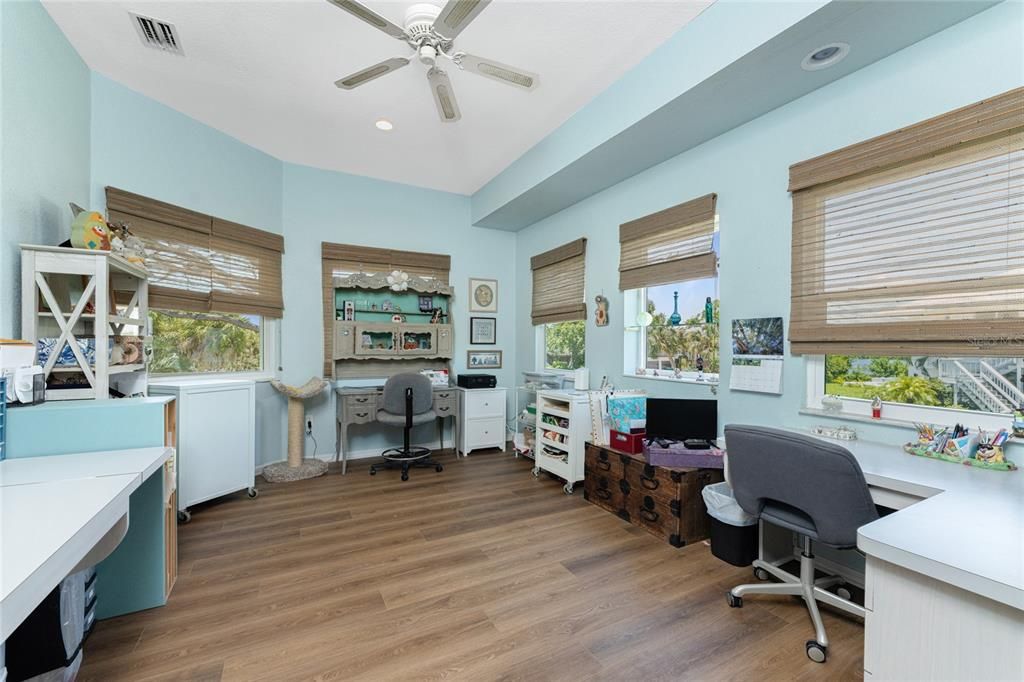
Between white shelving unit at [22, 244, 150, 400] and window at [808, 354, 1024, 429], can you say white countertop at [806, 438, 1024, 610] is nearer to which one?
window at [808, 354, 1024, 429]

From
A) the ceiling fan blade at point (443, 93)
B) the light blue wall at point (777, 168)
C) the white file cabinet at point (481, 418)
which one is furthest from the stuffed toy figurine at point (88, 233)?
the light blue wall at point (777, 168)

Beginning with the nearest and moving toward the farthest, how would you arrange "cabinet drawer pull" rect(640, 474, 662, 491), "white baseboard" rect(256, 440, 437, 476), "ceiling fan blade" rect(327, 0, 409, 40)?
"ceiling fan blade" rect(327, 0, 409, 40), "cabinet drawer pull" rect(640, 474, 662, 491), "white baseboard" rect(256, 440, 437, 476)

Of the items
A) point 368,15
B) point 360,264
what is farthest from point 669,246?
point 360,264

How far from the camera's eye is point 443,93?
8.33ft

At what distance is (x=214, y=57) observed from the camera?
2.65 metres

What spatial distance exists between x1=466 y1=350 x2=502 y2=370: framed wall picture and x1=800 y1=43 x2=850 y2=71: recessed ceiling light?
3.93 metres

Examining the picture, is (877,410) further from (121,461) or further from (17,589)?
(121,461)

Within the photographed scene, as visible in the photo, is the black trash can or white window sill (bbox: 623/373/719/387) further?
white window sill (bbox: 623/373/719/387)

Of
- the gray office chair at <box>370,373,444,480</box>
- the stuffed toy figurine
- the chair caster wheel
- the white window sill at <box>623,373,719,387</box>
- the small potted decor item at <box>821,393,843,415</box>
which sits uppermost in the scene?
the stuffed toy figurine

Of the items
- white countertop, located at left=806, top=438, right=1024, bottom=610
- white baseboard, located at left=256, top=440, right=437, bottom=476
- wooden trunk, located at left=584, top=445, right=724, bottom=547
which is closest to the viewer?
white countertop, located at left=806, top=438, right=1024, bottom=610

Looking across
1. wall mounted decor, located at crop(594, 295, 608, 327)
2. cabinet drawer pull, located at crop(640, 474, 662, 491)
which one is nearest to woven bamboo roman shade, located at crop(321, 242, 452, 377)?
wall mounted decor, located at crop(594, 295, 608, 327)

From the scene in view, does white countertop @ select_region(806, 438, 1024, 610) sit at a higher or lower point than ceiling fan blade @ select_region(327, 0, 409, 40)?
lower

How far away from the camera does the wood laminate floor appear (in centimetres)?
164

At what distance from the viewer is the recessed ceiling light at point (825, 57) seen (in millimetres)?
2035
